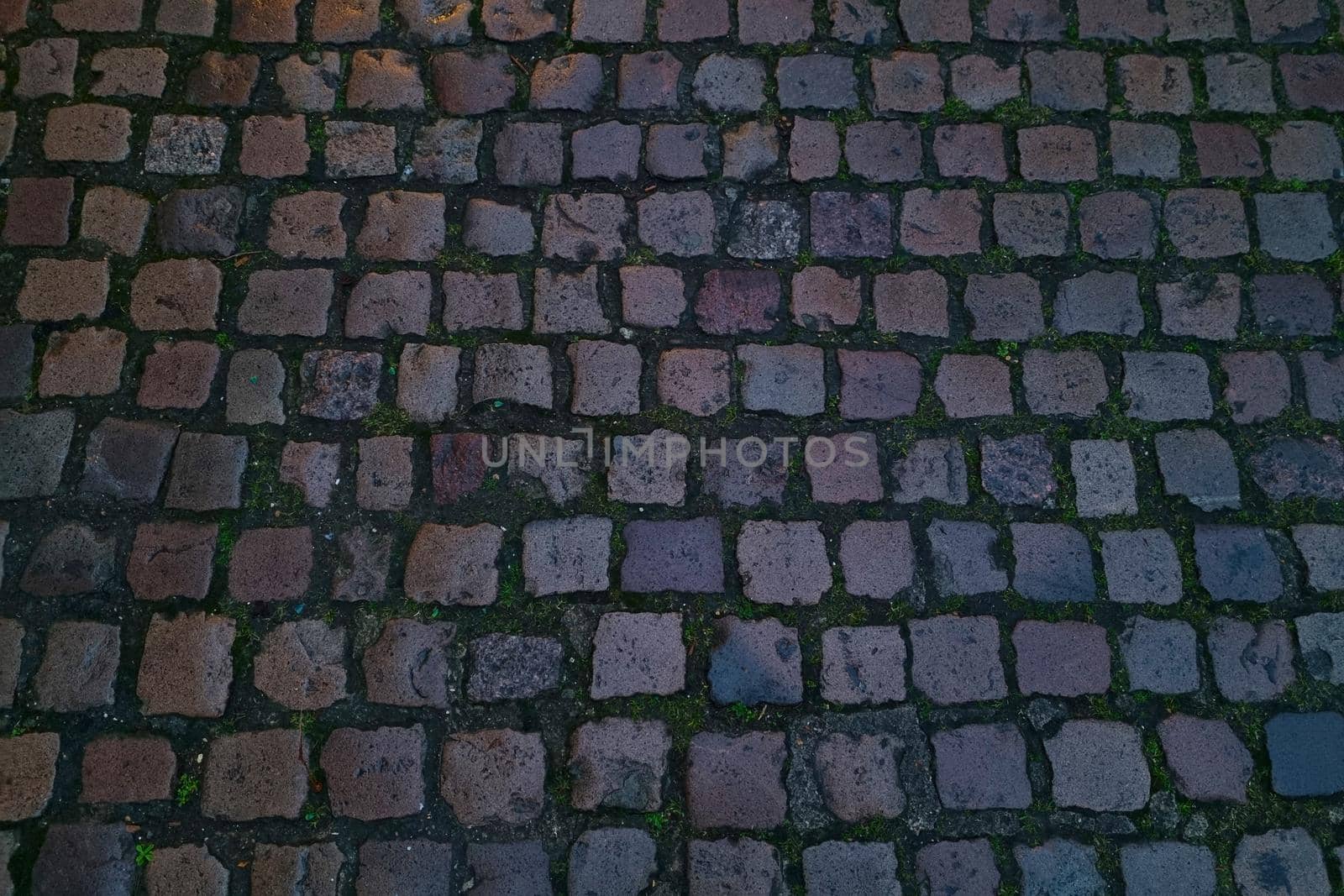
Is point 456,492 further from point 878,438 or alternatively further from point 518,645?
point 878,438

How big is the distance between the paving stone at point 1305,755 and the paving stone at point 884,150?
1.96 metres

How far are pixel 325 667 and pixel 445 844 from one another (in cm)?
58

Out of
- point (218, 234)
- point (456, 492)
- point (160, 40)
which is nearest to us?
point (456, 492)

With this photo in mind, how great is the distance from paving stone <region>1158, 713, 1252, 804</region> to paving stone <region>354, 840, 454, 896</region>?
6.46 feet

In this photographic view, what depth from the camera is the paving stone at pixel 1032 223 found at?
3250mm

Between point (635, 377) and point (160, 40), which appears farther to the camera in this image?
point (160, 40)

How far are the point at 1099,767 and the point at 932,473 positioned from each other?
92cm

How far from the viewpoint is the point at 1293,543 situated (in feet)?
9.76

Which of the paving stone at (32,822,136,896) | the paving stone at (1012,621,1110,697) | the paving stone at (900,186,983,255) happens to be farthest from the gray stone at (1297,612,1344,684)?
the paving stone at (32,822,136,896)

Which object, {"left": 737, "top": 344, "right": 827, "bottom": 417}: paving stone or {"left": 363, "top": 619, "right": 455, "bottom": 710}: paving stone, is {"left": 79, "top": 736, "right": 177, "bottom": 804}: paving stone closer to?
{"left": 363, "top": 619, "right": 455, "bottom": 710}: paving stone

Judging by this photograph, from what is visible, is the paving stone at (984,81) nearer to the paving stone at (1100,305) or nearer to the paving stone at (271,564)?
the paving stone at (1100,305)

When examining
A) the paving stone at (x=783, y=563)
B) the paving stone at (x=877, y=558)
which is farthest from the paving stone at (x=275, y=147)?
the paving stone at (x=877, y=558)

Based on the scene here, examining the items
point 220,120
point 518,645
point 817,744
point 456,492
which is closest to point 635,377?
point 456,492

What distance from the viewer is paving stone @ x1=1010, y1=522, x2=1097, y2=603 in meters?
2.91
